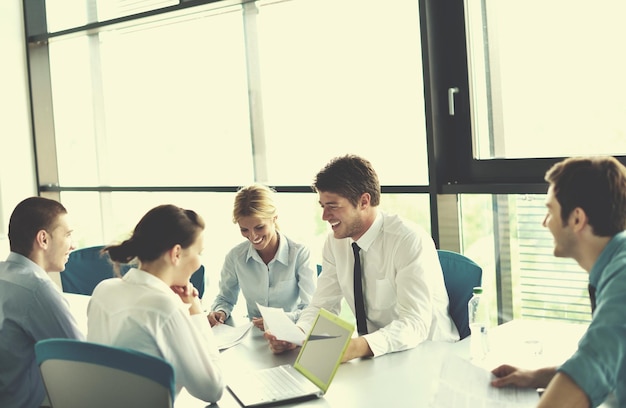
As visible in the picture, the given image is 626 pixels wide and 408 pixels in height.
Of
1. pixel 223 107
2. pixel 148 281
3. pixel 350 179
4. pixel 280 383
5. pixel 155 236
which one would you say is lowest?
pixel 280 383

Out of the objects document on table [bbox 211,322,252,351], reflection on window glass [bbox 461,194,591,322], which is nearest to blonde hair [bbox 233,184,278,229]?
document on table [bbox 211,322,252,351]

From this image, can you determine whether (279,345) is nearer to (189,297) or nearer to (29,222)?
(189,297)

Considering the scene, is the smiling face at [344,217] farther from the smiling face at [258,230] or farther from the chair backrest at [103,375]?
the chair backrest at [103,375]

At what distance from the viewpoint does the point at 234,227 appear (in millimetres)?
4930

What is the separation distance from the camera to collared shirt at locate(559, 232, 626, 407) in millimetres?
1638

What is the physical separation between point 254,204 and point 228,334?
0.81 metres

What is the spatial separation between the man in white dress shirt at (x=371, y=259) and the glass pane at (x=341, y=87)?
0.91 meters

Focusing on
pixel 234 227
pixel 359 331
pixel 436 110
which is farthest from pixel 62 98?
pixel 359 331

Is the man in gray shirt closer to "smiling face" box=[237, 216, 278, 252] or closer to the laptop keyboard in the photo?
the laptop keyboard

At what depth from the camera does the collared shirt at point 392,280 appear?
2756mm

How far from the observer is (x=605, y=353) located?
1.64 meters

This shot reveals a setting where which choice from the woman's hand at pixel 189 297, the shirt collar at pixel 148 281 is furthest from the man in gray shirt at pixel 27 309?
the shirt collar at pixel 148 281

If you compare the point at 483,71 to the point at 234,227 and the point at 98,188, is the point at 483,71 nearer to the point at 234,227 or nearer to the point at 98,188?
the point at 234,227

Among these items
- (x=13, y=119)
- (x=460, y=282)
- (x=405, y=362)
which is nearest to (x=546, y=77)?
(x=460, y=282)
